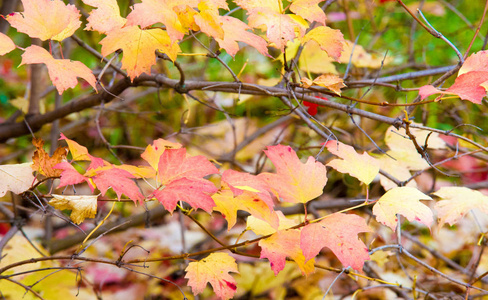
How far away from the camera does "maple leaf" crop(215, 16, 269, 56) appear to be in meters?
0.72

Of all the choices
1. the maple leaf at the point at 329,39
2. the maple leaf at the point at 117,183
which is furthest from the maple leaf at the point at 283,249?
the maple leaf at the point at 329,39

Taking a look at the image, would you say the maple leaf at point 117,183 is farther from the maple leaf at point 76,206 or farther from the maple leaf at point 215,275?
the maple leaf at point 215,275

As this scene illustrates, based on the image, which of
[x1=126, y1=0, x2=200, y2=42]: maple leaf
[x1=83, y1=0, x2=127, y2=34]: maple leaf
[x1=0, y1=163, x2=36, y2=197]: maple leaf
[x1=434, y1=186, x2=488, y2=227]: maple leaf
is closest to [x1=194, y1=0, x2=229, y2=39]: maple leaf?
[x1=126, y1=0, x2=200, y2=42]: maple leaf

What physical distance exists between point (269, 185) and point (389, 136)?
1.78 ft

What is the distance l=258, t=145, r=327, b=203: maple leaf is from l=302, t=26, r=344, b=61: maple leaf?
21 cm

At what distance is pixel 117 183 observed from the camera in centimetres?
64

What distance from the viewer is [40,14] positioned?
72 cm

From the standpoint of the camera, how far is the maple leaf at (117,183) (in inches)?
24.6

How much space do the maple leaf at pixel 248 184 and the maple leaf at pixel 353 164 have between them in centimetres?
15

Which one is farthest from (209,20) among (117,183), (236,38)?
(117,183)

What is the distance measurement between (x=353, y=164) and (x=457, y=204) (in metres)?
0.23

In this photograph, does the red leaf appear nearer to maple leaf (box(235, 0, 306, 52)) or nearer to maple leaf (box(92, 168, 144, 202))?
maple leaf (box(92, 168, 144, 202))

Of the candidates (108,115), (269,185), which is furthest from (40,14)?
(108,115)

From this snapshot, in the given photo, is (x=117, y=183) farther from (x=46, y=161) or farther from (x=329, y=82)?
(x=329, y=82)
